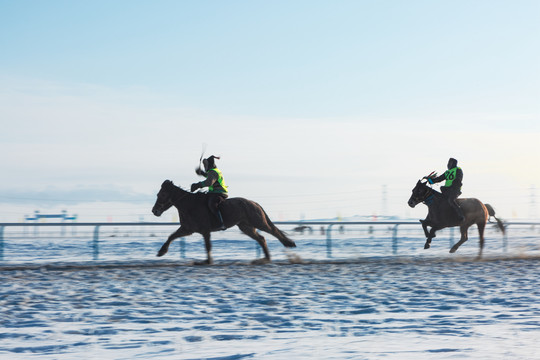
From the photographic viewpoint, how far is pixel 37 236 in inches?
707

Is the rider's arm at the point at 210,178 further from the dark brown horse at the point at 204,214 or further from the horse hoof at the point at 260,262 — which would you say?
the horse hoof at the point at 260,262

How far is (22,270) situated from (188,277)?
3452mm

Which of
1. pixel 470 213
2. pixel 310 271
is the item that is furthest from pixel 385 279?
pixel 470 213

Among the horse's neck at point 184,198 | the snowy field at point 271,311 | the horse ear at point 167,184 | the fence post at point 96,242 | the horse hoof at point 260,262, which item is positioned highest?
the horse ear at point 167,184

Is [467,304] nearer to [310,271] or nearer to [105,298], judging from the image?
[105,298]

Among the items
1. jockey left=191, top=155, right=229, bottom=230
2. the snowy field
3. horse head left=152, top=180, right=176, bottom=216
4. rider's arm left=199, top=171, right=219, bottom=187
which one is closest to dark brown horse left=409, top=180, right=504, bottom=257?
the snowy field

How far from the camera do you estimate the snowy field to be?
6.03 m

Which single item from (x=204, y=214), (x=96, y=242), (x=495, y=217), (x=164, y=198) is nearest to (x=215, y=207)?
(x=204, y=214)

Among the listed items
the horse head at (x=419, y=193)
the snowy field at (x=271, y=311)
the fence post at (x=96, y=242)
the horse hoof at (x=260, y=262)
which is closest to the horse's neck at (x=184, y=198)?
the snowy field at (x=271, y=311)

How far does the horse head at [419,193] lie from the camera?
20125 millimetres

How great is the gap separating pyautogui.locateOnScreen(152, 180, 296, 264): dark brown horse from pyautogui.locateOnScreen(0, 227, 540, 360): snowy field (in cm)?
83

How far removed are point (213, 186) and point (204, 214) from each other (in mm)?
642

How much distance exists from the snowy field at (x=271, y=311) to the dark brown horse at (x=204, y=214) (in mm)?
834

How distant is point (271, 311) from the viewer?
8.29 metres
